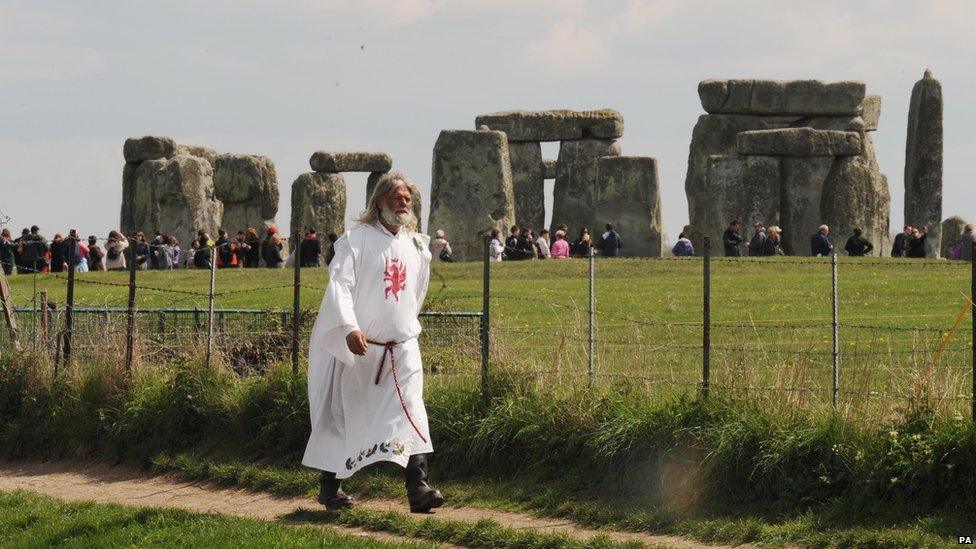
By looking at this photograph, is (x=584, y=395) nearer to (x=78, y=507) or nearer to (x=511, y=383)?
(x=511, y=383)

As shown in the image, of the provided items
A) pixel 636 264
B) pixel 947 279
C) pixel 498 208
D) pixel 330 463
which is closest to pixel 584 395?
pixel 330 463

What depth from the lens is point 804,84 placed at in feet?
161

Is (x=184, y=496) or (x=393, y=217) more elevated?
(x=393, y=217)

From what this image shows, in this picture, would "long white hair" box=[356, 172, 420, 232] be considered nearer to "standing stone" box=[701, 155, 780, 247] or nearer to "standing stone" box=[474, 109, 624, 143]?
"standing stone" box=[701, 155, 780, 247]

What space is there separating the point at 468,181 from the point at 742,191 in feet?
22.2

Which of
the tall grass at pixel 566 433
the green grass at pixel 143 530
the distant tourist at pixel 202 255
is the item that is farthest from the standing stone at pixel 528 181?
the green grass at pixel 143 530

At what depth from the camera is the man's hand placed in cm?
1126

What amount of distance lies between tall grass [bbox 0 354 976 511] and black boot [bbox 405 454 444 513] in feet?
3.78

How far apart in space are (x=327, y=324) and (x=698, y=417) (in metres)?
2.57

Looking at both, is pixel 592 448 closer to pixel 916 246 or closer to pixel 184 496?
pixel 184 496

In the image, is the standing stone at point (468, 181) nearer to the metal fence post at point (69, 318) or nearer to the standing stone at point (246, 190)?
the standing stone at point (246, 190)

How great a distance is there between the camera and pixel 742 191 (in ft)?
143

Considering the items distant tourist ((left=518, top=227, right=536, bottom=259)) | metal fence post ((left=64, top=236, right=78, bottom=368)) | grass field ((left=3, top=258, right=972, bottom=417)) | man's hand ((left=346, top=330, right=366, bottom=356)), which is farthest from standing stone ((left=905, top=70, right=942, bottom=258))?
man's hand ((left=346, top=330, right=366, bottom=356))

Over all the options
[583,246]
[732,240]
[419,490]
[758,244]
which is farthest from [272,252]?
[419,490]
